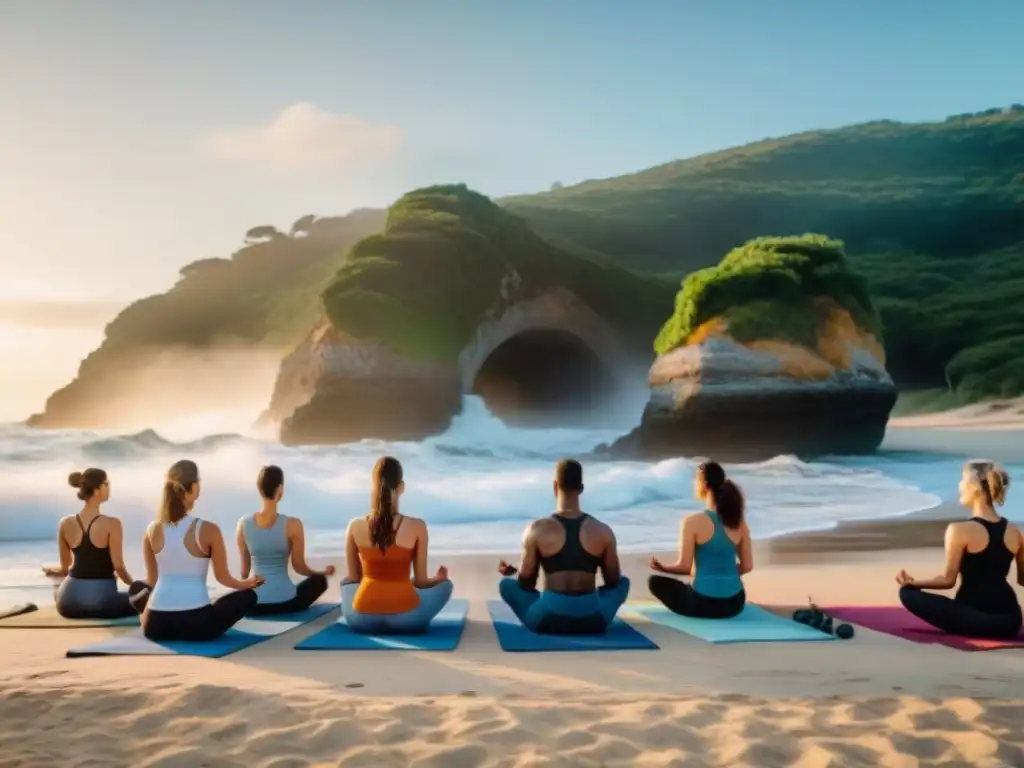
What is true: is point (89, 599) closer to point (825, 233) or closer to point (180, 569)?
point (180, 569)

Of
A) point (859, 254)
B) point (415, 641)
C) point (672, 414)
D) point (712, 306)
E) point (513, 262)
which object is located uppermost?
point (859, 254)

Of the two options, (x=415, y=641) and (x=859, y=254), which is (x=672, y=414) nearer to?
(x=415, y=641)

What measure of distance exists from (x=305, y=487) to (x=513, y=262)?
11.8m

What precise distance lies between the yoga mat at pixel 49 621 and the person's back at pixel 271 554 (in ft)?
2.46

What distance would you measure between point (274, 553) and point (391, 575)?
38.2 inches

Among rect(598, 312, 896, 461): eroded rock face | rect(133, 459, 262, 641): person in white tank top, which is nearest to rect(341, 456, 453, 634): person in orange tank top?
rect(133, 459, 262, 641): person in white tank top

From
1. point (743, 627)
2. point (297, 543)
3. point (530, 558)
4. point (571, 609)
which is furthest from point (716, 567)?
Answer: point (297, 543)

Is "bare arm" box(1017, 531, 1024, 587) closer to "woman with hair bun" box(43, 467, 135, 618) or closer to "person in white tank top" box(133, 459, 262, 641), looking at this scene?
"person in white tank top" box(133, 459, 262, 641)

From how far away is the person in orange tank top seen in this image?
4672mm

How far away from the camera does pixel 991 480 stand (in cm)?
450

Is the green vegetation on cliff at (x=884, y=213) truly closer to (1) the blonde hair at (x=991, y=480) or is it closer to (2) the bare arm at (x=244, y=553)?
(2) the bare arm at (x=244, y=553)

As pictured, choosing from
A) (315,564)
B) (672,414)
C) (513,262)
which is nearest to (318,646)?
(315,564)

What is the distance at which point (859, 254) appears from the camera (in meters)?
39.2

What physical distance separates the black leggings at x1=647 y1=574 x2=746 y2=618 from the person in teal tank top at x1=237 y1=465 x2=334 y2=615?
1881mm
